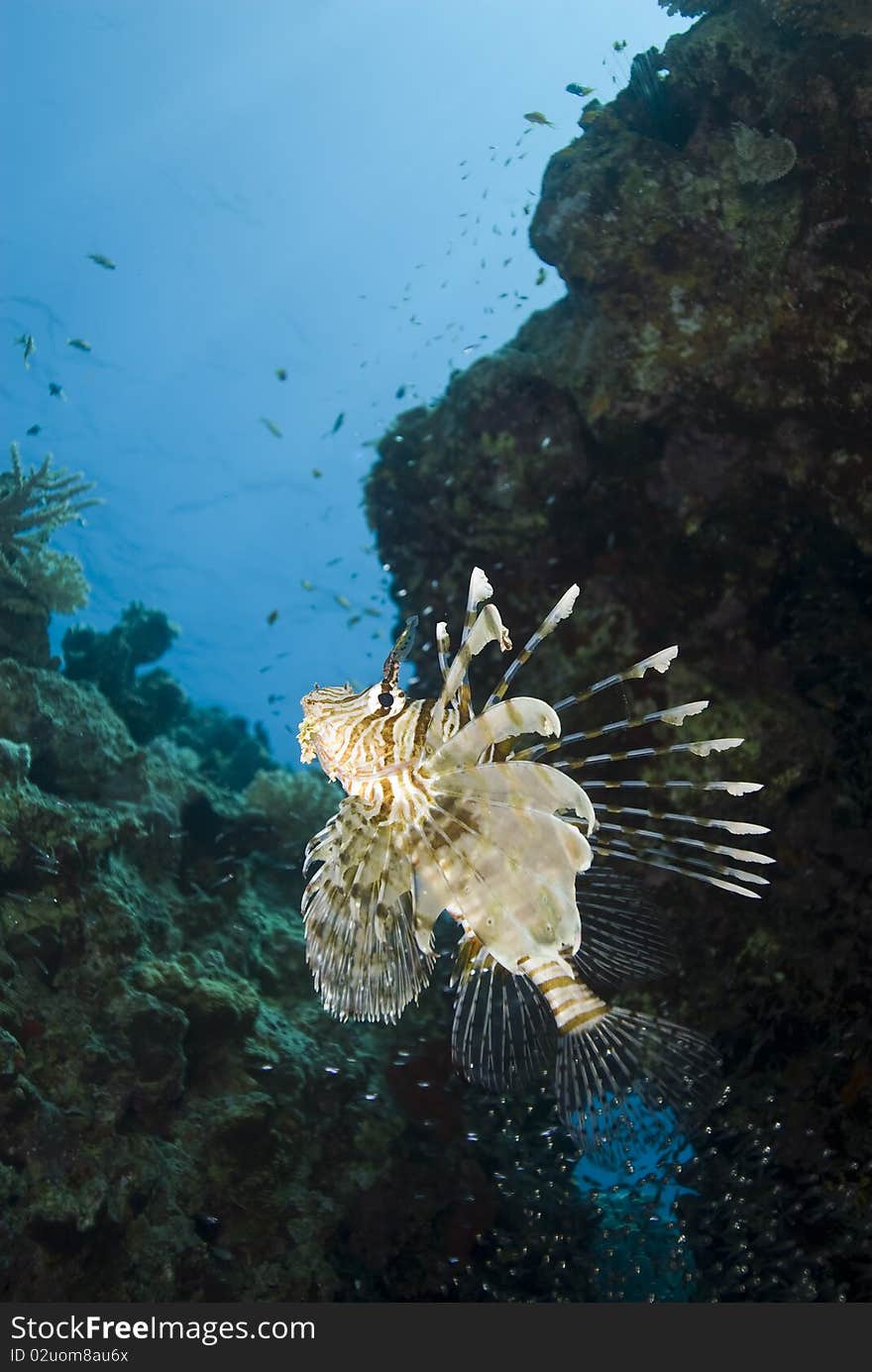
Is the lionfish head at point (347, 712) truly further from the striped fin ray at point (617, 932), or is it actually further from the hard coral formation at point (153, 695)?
the hard coral formation at point (153, 695)

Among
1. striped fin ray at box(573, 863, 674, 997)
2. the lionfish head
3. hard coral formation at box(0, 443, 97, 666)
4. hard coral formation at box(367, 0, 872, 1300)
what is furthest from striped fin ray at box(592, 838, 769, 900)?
hard coral formation at box(0, 443, 97, 666)

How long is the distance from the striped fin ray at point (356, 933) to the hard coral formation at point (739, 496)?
9.53 feet

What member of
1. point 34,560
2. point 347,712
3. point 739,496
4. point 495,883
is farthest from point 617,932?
point 34,560

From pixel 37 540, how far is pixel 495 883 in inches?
286

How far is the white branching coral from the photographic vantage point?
23.2 ft

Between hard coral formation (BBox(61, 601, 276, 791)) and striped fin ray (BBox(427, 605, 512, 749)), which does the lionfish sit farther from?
hard coral formation (BBox(61, 601, 276, 791))

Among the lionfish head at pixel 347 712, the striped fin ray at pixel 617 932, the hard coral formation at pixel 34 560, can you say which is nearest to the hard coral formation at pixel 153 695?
the hard coral formation at pixel 34 560

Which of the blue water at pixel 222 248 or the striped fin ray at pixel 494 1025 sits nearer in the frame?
the striped fin ray at pixel 494 1025

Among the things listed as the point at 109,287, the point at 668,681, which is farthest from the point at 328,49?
the point at 668,681

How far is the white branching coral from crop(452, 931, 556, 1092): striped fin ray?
607 cm

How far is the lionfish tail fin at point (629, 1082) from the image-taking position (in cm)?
259

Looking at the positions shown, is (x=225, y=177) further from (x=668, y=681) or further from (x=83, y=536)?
(x=668, y=681)

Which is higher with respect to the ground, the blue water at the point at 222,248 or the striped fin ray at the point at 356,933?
the blue water at the point at 222,248

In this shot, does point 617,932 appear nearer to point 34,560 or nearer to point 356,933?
point 356,933
